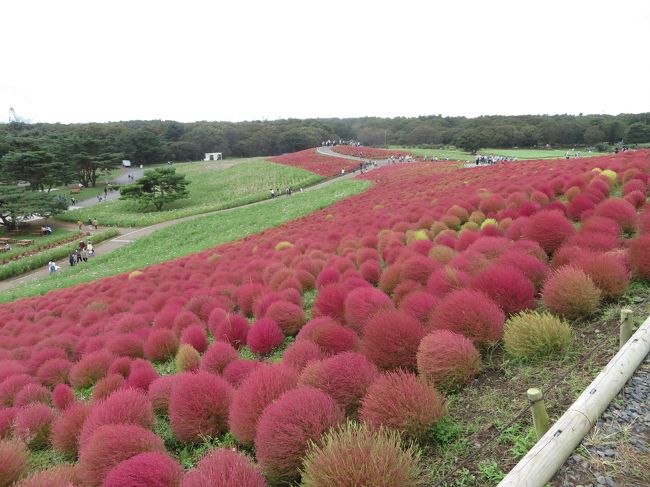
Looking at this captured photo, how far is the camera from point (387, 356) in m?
4.34

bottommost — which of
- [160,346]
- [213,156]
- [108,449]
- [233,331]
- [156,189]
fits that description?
[160,346]

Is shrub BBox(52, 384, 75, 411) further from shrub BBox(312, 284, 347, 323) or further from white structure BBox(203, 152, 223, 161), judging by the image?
white structure BBox(203, 152, 223, 161)

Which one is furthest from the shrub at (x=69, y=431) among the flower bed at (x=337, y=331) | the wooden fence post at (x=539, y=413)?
the wooden fence post at (x=539, y=413)

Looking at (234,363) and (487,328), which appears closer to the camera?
(487,328)

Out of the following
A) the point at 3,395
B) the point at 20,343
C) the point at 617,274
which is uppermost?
the point at 617,274

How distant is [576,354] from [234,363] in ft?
13.2

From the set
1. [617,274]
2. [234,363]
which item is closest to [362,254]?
[234,363]

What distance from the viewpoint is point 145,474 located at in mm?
3115

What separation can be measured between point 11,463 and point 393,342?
13.9 ft

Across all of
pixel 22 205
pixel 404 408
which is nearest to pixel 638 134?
pixel 404 408

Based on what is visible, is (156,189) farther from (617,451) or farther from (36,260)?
(617,451)

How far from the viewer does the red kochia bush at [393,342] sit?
170 inches

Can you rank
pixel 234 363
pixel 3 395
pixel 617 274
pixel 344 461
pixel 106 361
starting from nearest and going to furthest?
pixel 344 461, pixel 617 274, pixel 234 363, pixel 3 395, pixel 106 361

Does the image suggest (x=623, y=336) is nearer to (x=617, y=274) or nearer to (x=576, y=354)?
(x=576, y=354)
